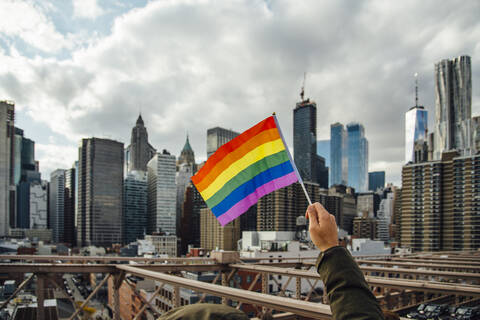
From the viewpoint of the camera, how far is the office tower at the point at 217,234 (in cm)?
11362

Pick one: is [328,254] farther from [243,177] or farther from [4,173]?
[4,173]

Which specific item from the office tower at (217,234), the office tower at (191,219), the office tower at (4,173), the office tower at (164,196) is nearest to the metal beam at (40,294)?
the office tower at (217,234)

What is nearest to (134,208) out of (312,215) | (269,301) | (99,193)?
(99,193)

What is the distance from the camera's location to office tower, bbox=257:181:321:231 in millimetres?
94125

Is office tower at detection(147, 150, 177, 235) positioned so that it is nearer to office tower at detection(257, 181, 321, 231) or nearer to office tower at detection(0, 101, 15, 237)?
office tower at detection(0, 101, 15, 237)

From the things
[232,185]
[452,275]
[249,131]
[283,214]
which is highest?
[249,131]

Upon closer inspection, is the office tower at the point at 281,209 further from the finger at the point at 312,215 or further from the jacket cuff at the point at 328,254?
the jacket cuff at the point at 328,254

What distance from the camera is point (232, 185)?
6324mm

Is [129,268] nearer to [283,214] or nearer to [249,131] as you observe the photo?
[249,131]

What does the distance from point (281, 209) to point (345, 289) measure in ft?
312

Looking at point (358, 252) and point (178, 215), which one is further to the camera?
point (178, 215)

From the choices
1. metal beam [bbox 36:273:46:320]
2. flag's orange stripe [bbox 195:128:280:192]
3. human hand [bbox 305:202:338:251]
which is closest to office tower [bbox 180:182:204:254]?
metal beam [bbox 36:273:46:320]

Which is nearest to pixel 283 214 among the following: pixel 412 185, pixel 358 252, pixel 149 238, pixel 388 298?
pixel 358 252

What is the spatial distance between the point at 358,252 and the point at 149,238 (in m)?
71.5
